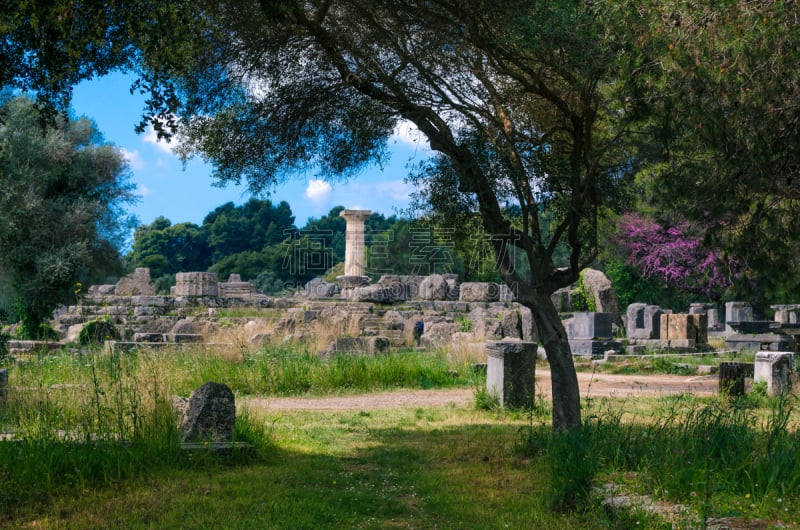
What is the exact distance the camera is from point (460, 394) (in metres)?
13.4

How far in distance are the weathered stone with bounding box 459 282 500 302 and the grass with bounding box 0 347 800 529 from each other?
17463 mm

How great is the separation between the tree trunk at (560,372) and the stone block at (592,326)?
13.5m

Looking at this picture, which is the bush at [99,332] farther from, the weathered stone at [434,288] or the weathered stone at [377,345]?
the weathered stone at [434,288]

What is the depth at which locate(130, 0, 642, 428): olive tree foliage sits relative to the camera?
7.89 meters

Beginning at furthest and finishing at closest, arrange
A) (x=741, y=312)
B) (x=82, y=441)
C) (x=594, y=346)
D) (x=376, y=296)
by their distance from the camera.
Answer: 1. (x=376, y=296)
2. (x=741, y=312)
3. (x=594, y=346)
4. (x=82, y=441)

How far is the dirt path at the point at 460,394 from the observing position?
12094mm

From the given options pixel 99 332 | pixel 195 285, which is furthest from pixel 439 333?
pixel 195 285

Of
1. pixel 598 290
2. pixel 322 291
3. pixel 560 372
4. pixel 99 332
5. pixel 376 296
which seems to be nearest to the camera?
pixel 560 372

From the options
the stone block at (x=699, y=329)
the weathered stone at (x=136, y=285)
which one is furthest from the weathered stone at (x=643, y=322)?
the weathered stone at (x=136, y=285)

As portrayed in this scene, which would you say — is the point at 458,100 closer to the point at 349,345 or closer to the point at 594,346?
the point at 349,345

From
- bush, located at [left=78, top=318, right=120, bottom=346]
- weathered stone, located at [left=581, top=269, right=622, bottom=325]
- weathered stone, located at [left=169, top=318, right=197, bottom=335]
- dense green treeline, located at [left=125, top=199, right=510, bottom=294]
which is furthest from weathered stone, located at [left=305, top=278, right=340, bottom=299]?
dense green treeline, located at [left=125, top=199, right=510, bottom=294]

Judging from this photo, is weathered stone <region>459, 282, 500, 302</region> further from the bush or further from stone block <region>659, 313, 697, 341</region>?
the bush

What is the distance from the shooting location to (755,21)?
769cm

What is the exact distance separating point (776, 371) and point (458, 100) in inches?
290
